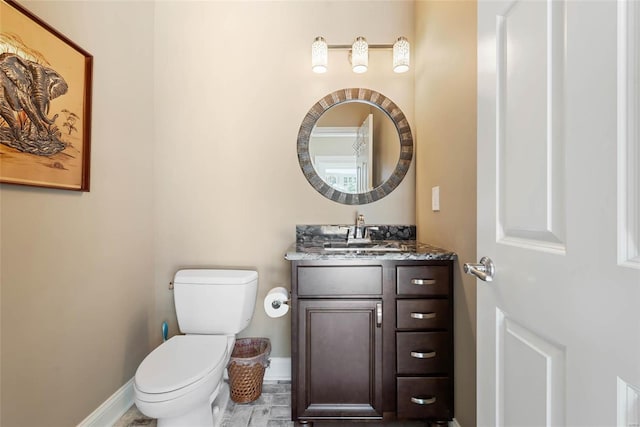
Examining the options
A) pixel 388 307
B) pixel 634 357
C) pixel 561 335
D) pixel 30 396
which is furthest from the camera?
pixel 388 307

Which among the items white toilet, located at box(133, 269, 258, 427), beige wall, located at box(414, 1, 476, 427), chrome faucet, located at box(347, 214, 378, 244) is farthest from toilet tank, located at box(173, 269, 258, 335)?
beige wall, located at box(414, 1, 476, 427)

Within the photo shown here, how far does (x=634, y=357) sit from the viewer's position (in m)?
0.43

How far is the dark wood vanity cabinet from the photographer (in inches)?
55.2

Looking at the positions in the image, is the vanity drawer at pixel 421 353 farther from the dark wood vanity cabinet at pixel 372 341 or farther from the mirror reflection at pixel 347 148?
the mirror reflection at pixel 347 148

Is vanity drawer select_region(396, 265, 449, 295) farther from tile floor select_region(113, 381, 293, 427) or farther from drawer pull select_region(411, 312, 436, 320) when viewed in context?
tile floor select_region(113, 381, 293, 427)

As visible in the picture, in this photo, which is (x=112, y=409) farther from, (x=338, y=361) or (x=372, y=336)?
(x=372, y=336)

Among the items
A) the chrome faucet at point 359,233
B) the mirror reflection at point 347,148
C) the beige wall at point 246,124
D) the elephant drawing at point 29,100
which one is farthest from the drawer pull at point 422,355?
the elephant drawing at point 29,100

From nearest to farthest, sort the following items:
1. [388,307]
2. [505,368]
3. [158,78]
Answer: [505,368]
[388,307]
[158,78]

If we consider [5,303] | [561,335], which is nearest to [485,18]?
[561,335]

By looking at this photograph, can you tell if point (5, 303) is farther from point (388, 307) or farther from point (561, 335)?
point (561, 335)

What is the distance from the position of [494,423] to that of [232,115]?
80.4 inches

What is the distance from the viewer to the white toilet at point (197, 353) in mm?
1232

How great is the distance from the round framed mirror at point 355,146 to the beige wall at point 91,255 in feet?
3.55

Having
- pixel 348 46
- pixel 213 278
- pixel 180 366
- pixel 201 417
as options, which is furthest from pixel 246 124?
pixel 201 417
